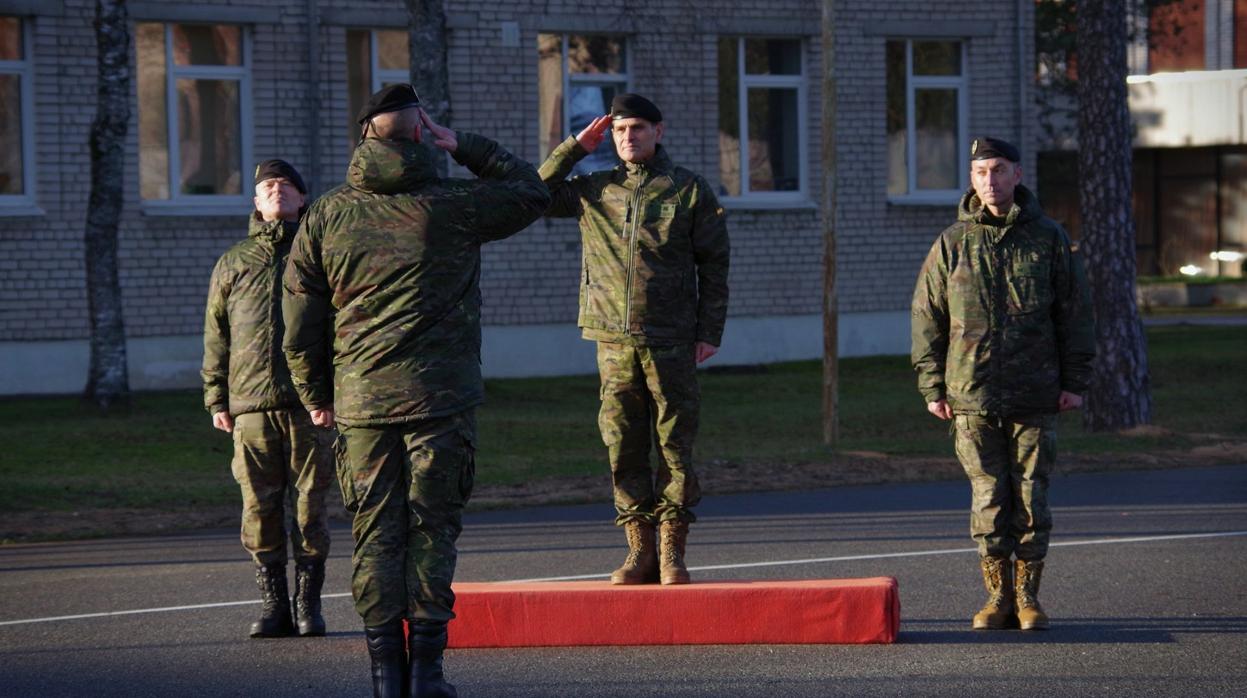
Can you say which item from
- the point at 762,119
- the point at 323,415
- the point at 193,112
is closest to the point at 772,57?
the point at 762,119

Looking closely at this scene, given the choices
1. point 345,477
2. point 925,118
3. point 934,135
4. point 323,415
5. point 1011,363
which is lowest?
point 345,477

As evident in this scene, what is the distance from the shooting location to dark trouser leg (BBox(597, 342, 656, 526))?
27.3 ft

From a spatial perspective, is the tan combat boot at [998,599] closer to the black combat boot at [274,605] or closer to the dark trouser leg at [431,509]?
the dark trouser leg at [431,509]

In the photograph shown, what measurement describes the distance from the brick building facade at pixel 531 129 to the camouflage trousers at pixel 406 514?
1608 centimetres

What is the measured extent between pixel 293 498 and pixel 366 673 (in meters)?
1.32

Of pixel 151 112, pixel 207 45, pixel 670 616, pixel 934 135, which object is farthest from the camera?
pixel 934 135

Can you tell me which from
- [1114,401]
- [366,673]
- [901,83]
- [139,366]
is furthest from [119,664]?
[901,83]

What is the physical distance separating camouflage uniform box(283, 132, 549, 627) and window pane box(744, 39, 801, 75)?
63.9ft

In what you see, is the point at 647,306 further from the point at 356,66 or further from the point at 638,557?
the point at 356,66

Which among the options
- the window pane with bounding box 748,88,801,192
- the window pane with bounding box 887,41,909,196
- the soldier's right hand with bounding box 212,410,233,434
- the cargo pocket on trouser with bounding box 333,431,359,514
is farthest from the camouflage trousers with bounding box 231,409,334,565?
the window pane with bounding box 887,41,909,196

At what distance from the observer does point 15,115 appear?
71.0 feet

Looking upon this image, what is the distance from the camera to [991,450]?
837 centimetres

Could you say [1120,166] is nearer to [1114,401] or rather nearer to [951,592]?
[1114,401]

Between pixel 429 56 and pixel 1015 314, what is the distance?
1178 cm
